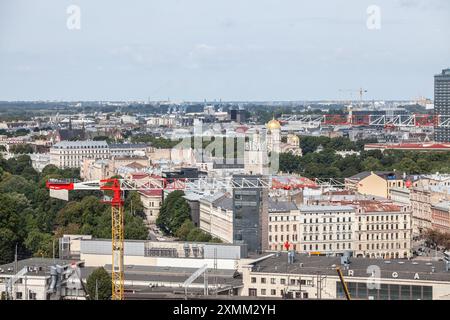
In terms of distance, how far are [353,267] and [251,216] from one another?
337cm

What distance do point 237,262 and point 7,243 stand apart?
2.70 m

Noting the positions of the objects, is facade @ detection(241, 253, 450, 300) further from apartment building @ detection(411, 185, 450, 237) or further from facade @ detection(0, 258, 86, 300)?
apartment building @ detection(411, 185, 450, 237)

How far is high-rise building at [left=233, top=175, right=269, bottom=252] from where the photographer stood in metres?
9.90

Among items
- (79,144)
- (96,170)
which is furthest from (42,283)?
(79,144)

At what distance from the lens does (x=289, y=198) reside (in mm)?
12148

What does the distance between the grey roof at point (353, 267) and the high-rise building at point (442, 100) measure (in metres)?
21.2

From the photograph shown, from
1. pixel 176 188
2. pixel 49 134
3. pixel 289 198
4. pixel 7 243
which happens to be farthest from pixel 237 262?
pixel 49 134

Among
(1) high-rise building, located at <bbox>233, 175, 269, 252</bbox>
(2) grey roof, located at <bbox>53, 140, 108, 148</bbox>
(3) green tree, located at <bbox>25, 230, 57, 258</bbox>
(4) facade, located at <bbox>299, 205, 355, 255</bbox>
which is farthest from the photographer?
(2) grey roof, located at <bbox>53, 140, 108, 148</bbox>

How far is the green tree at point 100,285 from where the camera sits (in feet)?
19.5

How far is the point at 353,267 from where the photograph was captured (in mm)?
6766

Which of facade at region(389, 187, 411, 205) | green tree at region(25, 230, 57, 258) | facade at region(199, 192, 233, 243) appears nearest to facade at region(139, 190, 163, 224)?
facade at region(199, 192, 233, 243)

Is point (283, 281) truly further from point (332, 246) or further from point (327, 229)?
point (327, 229)

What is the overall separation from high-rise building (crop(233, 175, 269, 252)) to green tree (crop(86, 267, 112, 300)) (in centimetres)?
344
